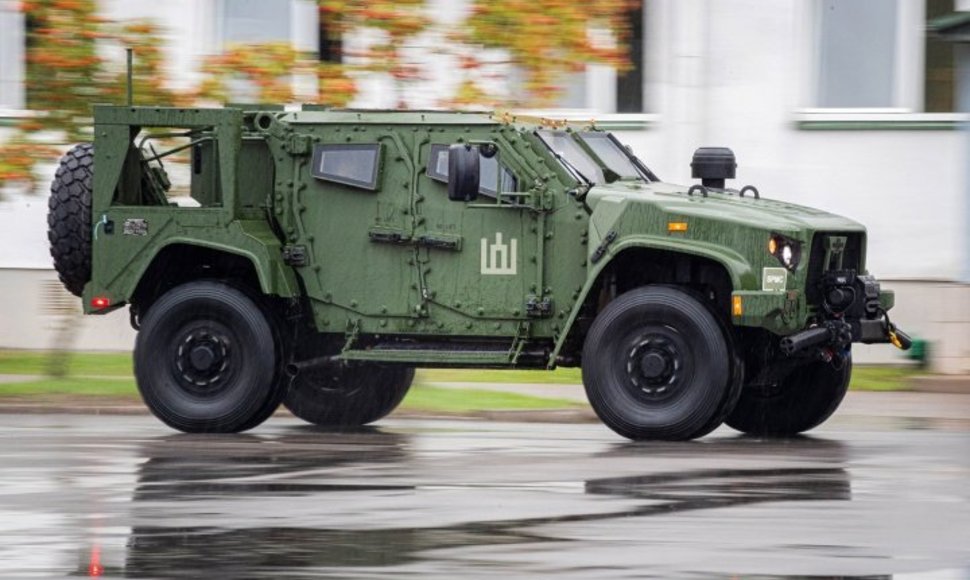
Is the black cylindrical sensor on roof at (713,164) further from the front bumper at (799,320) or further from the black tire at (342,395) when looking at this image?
the black tire at (342,395)

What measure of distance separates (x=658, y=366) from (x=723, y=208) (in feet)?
3.52

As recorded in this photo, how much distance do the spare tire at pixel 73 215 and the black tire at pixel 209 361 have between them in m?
0.71

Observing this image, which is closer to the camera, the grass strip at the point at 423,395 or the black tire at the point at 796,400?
the black tire at the point at 796,400

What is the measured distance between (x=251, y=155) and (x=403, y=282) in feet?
4.49

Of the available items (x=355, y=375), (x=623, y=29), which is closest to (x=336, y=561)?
(x=355, y=375)

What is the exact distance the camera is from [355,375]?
16297 millimetres

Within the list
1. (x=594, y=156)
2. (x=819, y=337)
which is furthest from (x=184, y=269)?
(x=819, y=337)

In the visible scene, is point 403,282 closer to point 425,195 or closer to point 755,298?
point 425,195

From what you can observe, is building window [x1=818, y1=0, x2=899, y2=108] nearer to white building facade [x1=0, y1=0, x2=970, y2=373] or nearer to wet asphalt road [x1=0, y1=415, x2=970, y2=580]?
white building facade [x1=0, y1=0, x2=970, y2=373]

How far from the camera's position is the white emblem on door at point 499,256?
48.4ft

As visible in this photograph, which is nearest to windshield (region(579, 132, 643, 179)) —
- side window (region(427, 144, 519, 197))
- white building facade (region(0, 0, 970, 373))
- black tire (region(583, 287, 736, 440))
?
side window (region(427, 144, 519, 197))

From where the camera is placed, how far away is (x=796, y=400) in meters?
15.2

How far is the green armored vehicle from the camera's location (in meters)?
14.1

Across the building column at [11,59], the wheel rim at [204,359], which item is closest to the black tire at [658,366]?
the wheel rim at [204,359]
